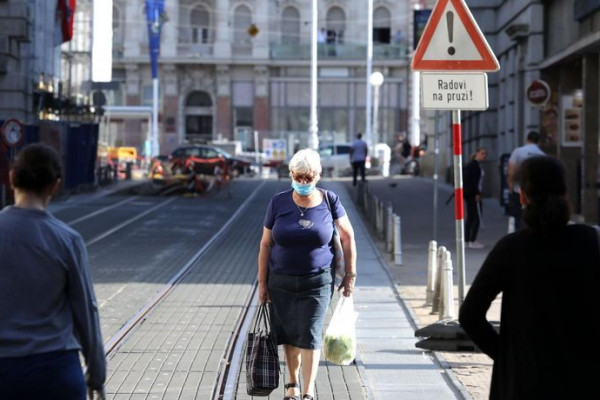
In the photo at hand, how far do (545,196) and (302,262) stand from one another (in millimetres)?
3504

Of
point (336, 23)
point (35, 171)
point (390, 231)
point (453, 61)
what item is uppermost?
point (336, 23)

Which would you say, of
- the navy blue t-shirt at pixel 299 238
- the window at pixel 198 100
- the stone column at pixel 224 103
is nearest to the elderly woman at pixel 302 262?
the navy blue t-shirt at pixel 299 238

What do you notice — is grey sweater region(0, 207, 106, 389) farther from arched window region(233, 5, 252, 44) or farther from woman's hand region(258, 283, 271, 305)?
arched window region(233, 5, 252, 44)

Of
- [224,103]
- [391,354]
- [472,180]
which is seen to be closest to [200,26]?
[224,103]

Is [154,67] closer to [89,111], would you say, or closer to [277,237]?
[89,111]

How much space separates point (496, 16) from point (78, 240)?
3218 cm

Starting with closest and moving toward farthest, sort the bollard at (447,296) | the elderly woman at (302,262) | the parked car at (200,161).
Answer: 1. the elderly woman at (302,262)
2. the bollard at (447,296)
3. the parked car at (200,161)

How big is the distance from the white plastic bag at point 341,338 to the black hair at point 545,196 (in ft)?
11.7

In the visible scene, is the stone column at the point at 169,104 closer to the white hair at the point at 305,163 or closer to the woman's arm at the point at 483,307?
the white hair at the point at 305,163

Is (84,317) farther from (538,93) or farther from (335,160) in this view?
(335,160)

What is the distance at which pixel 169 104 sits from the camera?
7819 cm

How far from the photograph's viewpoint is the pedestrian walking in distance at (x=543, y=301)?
190 inches

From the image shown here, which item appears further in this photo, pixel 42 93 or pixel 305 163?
pixel 42 93

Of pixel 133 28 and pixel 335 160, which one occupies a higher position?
pixel 133 28
